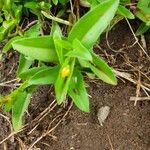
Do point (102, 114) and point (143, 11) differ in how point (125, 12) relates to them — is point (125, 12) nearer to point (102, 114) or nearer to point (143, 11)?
point (143, 11)

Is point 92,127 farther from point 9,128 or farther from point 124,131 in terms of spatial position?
point 9,128

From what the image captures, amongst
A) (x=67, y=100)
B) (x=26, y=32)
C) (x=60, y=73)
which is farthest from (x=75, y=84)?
(x=26, y=32)

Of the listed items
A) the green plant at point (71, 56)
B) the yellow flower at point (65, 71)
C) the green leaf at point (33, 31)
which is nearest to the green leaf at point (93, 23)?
the green plant at point (71, 56)

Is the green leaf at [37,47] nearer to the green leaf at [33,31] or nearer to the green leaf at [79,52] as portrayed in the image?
the green leaf at [79,52]

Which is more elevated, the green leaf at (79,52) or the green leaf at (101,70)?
the green leaf at (79,52)

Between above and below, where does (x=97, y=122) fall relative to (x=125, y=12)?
below

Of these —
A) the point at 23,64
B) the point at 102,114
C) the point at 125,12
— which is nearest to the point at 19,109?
the point at 23,64

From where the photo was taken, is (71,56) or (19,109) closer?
(71,56)

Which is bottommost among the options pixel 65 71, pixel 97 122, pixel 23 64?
pixel 97 122
